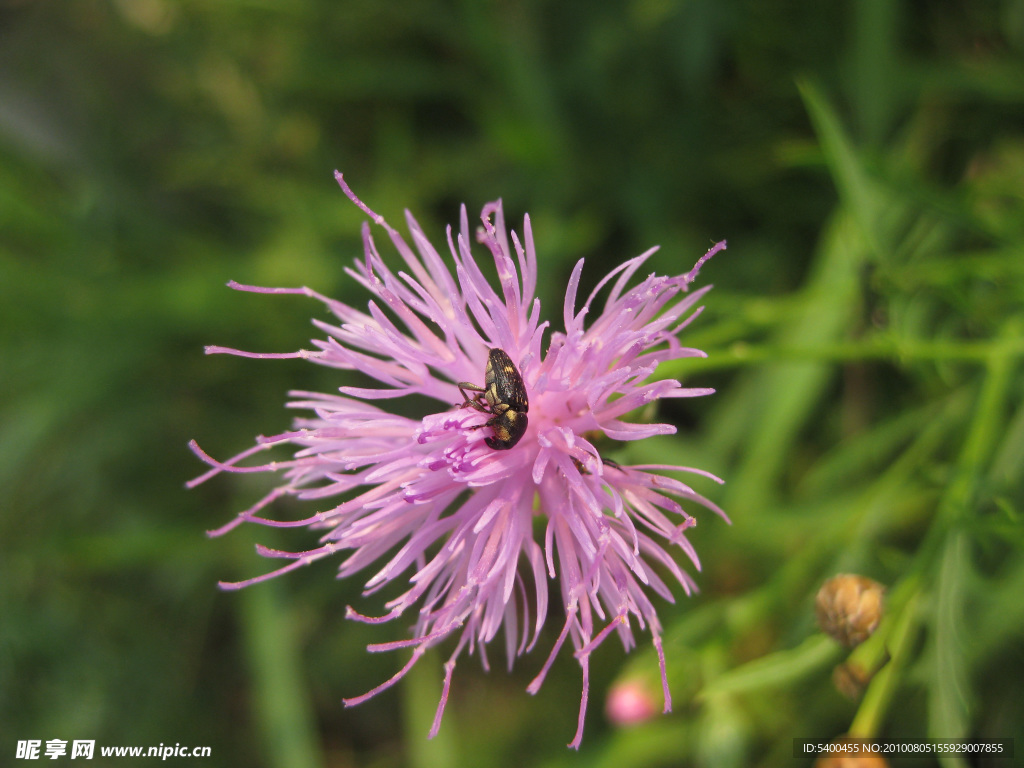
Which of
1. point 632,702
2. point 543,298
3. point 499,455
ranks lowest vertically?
point 632,702

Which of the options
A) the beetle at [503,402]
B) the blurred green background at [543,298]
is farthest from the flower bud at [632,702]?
the beetle at [503,402]

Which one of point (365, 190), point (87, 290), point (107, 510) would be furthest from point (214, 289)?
point (107, 510)

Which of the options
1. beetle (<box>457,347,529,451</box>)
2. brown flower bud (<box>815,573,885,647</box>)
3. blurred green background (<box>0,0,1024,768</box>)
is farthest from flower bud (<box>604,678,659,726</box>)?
beetle (<box>457,347,529,451</box>)

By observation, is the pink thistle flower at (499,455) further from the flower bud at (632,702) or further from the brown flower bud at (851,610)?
the flower bud at (632,702)

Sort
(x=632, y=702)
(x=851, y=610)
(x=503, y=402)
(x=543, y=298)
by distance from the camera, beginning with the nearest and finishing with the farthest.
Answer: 1. (x=503, y=402)
2. (x=851, y=610)
3. (x=632, y=702)
4. (x=543, y=298)

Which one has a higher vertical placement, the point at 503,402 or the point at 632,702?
the point at 503,402

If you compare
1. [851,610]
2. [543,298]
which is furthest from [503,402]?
[543,298]

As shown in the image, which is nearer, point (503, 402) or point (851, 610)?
point (503, 402)

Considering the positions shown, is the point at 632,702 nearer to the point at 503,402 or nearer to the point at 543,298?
the point at 503,402
